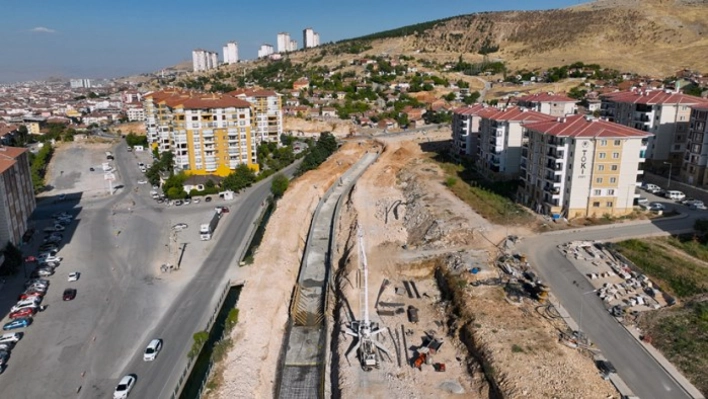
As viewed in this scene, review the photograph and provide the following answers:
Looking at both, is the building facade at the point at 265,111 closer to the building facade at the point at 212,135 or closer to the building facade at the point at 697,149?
the building facade at the point at 212,135

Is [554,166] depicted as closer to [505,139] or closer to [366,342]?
[505,139]

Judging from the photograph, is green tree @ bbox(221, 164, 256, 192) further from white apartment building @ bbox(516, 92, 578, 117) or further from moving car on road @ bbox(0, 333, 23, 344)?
white apartment building @ bbox(516, 92, 578, 117)

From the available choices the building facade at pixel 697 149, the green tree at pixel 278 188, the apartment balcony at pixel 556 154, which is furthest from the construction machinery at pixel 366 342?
the building facade at pixel 697 149

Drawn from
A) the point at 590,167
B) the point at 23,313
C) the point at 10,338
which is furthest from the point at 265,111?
the point at 10,338

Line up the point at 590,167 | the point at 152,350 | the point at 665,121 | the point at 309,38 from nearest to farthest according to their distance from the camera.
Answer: the point at 152,350 → the point at 590,167 → the point at 665,121 → the point at 309,38

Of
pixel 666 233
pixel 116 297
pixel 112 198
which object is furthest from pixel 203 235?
pixel 666 233

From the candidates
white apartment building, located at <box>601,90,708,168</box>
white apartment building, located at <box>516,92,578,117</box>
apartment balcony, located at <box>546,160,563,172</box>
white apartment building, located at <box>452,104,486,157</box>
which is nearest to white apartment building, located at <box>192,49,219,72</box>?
white apartment building, located at <box>452,104,486,157</box>
